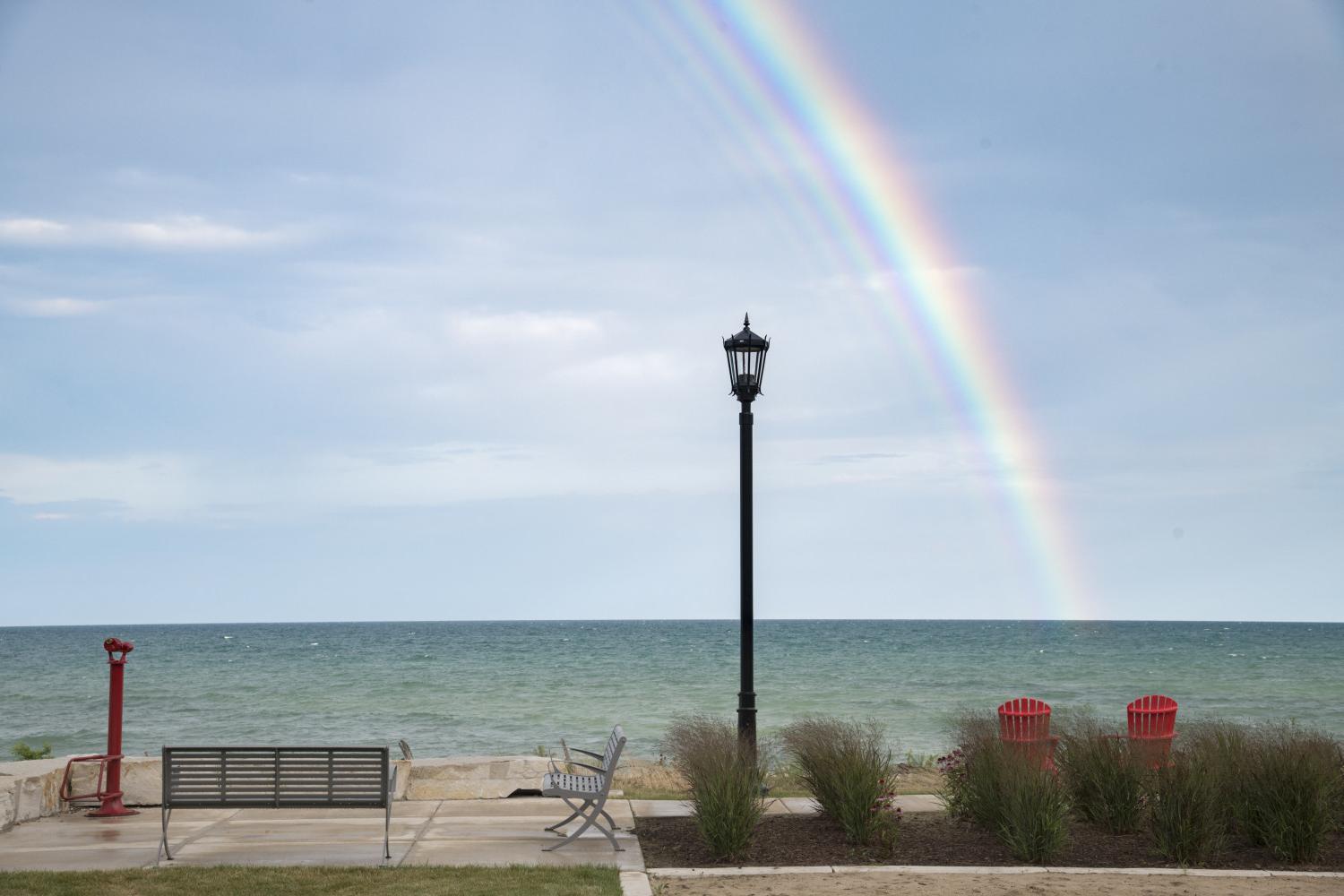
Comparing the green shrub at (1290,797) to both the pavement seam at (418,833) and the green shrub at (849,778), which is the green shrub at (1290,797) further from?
the pavement seam at (418,833)

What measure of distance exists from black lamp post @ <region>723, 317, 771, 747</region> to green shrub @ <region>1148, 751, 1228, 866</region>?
2.91 metres

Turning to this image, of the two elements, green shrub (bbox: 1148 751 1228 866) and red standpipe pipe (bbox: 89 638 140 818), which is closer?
green shrub (bbox: 1148 751 1228 866)

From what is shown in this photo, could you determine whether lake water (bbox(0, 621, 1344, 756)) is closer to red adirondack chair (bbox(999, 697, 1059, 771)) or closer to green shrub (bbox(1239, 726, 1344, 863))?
red adirondack chair (bbox(999, 697, 1059, 771))

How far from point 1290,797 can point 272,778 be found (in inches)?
265

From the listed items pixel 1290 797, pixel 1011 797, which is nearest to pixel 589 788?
pixel 1011 797

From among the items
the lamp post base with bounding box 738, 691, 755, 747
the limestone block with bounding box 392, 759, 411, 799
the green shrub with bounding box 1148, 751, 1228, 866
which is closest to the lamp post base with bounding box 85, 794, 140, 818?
the limestone block with bounding box 392, 759, 411, 799

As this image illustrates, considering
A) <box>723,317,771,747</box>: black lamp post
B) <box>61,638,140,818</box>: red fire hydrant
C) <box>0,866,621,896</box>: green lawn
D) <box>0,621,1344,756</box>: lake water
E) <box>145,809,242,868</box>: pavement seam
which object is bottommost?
<box>0,621,1344,756</box>: lake water

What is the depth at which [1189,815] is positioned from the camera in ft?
26.1

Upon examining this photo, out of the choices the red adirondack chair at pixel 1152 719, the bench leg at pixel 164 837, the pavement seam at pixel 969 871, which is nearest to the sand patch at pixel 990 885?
the pavement seam at pixel 969 871

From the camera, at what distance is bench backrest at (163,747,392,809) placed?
7867 millimetres

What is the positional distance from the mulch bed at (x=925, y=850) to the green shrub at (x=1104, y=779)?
0.12m

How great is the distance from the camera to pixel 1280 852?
26.2ft

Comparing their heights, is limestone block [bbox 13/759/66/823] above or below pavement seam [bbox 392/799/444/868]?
above

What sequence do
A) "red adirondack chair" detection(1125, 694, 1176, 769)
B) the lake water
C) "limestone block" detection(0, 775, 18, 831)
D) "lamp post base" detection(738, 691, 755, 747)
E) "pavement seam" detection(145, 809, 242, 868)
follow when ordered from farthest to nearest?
the lake water
"red adirondack chair" detection(1125, 694, 1176, 769)
"lamp post base" detection(738, 691, 755, 747)
"limestone block" detection(0, 775, 18, 831)
"pavement seam" detection(145, 809, 242, 868)
